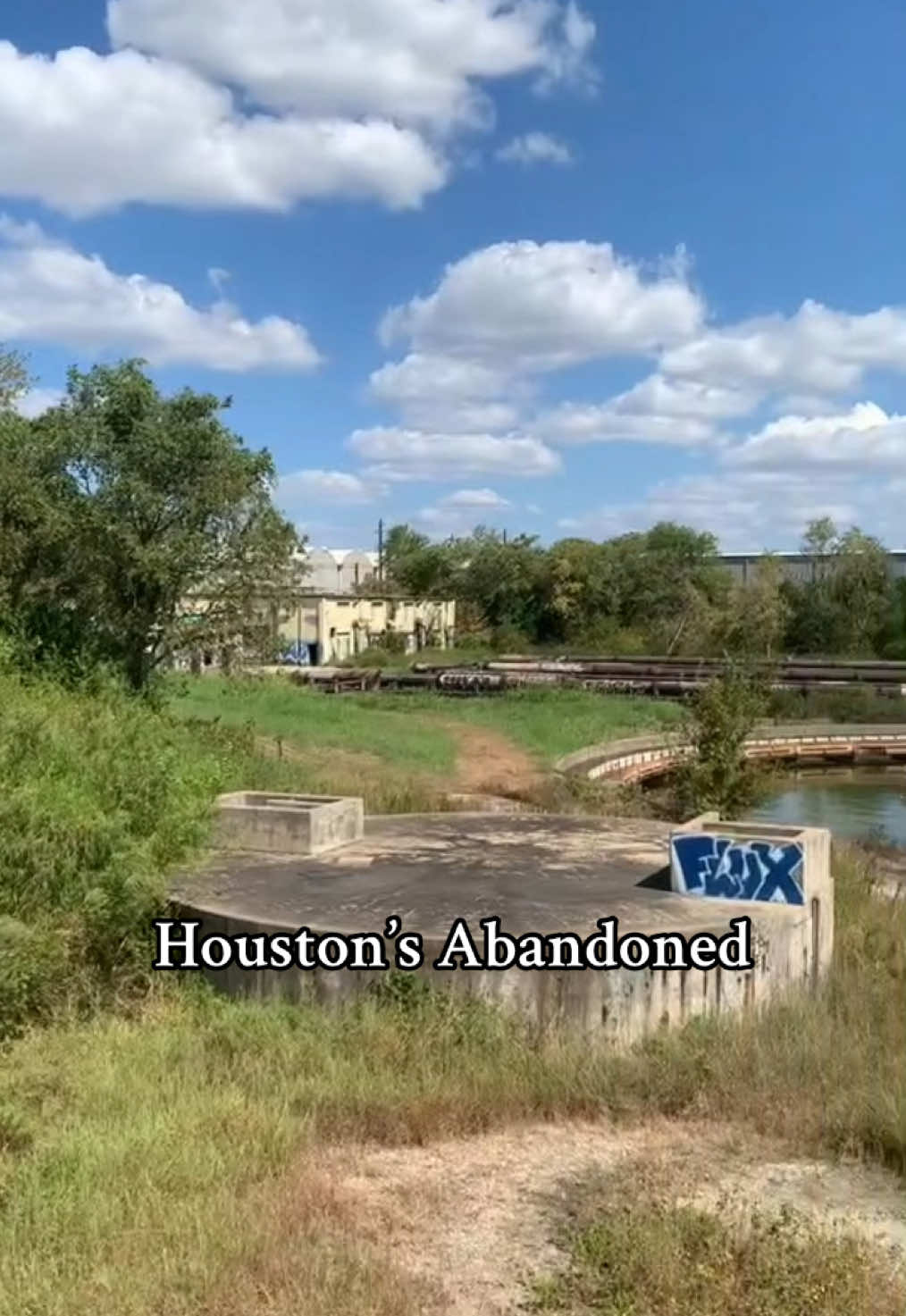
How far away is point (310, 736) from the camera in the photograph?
27750 mm

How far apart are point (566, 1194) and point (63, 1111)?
2.31 meters

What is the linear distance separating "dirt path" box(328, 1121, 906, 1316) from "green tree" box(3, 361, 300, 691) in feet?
45.1

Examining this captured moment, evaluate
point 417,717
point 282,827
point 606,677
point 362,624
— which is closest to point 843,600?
point 606,677

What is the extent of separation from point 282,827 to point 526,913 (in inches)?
121

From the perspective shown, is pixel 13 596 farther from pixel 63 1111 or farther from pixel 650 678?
pixel 650 678

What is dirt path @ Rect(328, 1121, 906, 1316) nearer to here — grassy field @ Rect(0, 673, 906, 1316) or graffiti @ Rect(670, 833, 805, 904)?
grassy field @ Rect(0, 673, 906, 1316)

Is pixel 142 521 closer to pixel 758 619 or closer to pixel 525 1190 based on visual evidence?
pixel 525 1190

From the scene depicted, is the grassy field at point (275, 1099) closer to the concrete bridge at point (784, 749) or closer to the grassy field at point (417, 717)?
the grassy field at point (417, 717)

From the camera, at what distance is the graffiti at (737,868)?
28.3 ft

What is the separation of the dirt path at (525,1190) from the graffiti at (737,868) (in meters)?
3.11

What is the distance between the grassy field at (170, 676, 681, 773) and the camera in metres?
27.6

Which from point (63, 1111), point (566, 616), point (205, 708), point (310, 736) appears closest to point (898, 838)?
point (310, 736)

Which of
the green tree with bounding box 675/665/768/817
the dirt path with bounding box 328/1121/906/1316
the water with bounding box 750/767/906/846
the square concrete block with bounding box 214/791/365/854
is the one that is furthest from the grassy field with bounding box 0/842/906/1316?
the water with bounding box 750/767/906/846

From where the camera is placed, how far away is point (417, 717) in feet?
118
